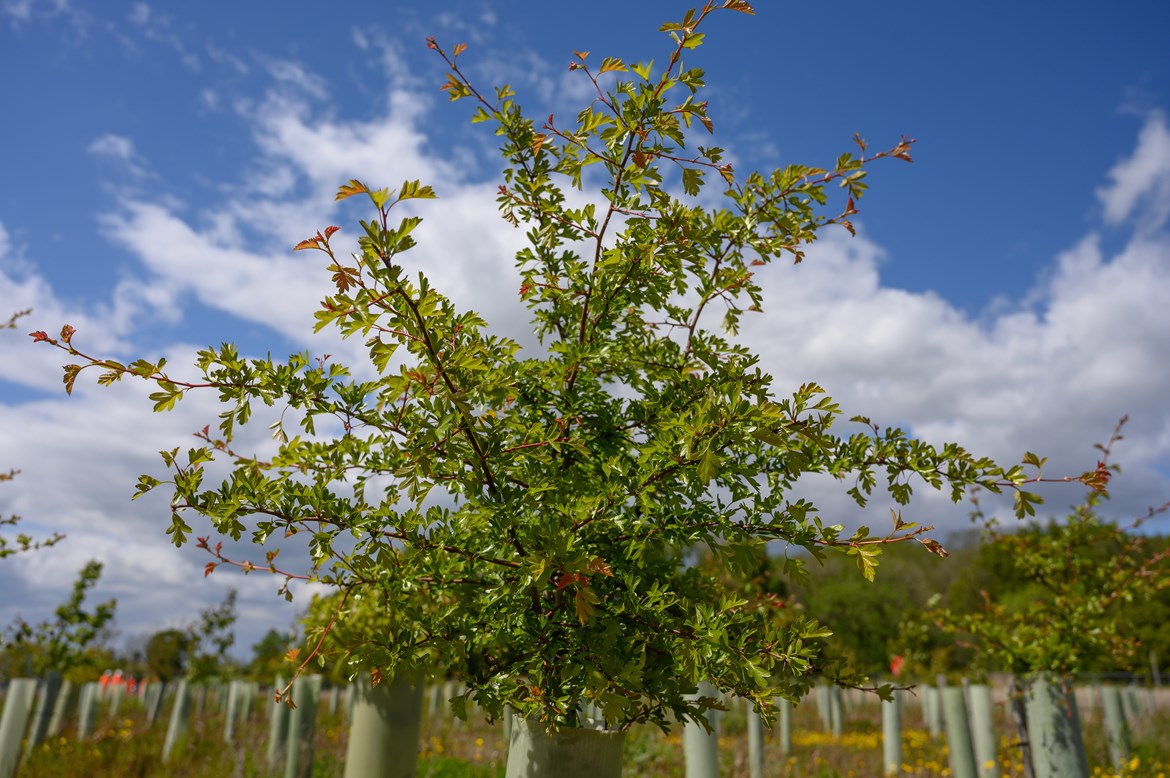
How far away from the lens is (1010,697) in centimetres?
651

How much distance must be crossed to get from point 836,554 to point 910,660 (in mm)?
17399

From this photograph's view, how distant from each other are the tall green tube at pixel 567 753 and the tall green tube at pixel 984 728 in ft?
22.2

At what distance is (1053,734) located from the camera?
6125mm

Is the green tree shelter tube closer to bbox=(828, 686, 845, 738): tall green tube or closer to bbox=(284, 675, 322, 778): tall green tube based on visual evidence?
bbox=(828, 686, 845, 738): tall green tube

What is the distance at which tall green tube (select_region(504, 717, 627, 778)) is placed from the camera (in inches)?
109

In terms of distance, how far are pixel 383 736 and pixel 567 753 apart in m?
2.51

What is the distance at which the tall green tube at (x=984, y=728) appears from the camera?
316 inches

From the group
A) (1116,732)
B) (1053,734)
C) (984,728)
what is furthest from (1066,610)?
(1116,732)

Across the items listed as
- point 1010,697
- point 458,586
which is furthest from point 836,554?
point 1010,697

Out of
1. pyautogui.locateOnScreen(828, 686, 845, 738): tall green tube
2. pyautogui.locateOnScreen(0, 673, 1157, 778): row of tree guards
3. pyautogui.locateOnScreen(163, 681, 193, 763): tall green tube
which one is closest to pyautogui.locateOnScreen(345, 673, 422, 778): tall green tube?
pyautogui.locateOnScreen(0, 673, 1157, 778): row of tree guards

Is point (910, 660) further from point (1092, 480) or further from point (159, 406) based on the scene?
point (159, 406)

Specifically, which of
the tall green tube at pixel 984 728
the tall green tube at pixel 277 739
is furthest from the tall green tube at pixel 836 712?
the tall green tube at pixel 277 739

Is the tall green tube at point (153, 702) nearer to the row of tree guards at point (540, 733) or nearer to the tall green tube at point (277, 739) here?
the row of tree guards at point (540, 733)

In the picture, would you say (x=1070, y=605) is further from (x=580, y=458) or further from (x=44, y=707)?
(x=44, y=707)
